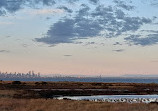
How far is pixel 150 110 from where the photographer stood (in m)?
33.9

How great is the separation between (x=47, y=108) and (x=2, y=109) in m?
5.39

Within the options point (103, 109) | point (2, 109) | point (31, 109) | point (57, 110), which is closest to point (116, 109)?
point (103, 109)

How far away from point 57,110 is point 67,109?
1392 mm

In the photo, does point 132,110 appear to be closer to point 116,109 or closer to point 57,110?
point 116,109

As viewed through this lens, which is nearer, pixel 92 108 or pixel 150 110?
pixel 150 110

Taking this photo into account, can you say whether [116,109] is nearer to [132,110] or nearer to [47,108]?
[132,110]

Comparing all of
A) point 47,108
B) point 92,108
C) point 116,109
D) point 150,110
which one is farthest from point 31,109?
point 150,110

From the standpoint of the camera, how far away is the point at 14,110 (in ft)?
114

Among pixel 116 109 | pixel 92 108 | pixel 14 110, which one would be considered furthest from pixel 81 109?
pixel 14 110

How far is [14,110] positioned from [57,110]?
498cm

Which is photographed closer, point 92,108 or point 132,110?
point 132,110

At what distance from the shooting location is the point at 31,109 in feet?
118

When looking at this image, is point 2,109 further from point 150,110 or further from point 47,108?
point 150,110

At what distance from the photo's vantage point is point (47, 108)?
121 ft
